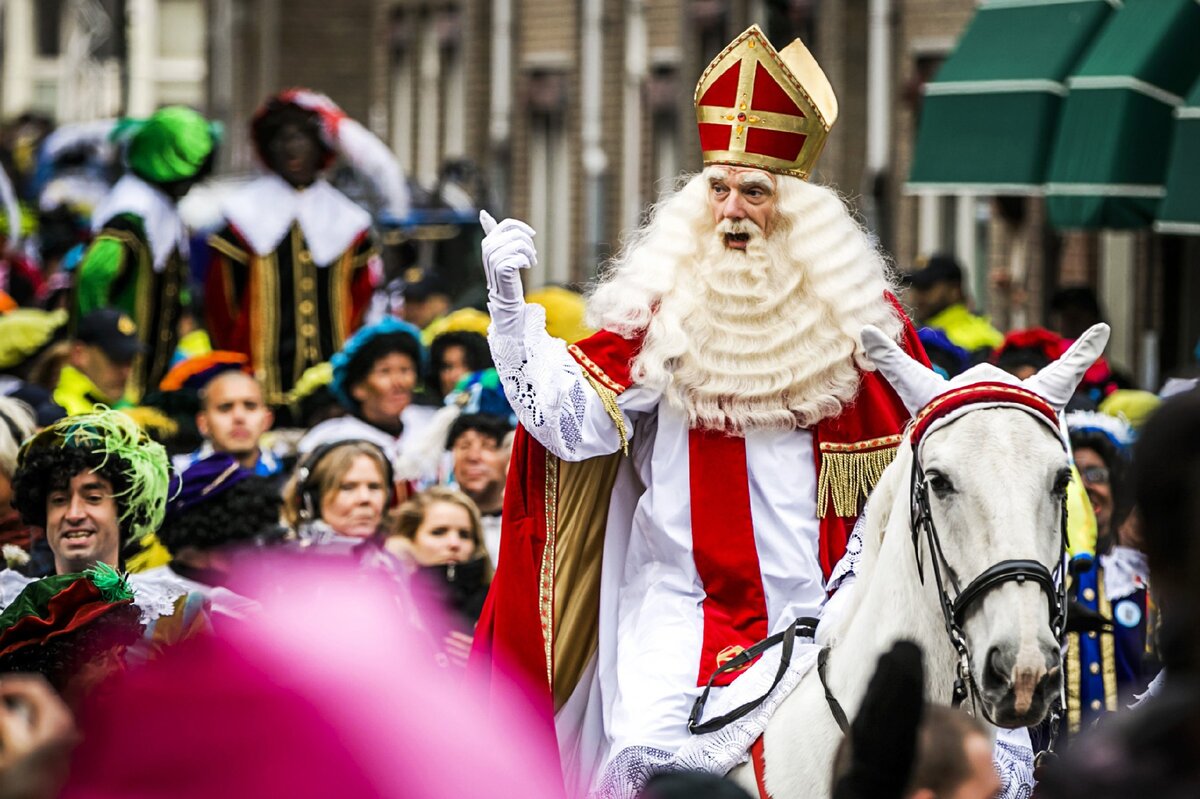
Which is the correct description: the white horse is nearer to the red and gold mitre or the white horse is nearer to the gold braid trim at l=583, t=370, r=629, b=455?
the gold braid trim at l=583, t=370, r=629, b=455

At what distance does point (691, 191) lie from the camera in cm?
542

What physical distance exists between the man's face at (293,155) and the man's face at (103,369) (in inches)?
81.3

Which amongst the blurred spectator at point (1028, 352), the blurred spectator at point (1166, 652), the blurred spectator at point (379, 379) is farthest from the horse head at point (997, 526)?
the blurred spectator at point (379, 379)

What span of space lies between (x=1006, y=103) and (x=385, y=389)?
3.97m

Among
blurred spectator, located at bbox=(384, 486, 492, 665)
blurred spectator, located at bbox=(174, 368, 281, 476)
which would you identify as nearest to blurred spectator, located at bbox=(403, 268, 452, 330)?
blurred spectator, located at bbox=(174, 368, 281, 476)


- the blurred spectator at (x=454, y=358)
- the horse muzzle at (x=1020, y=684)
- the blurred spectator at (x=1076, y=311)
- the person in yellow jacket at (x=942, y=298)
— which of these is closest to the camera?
the horse muzzle at (x=1020, y=684)

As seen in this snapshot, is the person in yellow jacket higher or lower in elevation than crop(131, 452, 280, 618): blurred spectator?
higher

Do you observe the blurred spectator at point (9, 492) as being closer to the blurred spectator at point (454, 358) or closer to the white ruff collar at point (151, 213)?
the blurred spectator at point (454, 358)

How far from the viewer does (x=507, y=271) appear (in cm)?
492

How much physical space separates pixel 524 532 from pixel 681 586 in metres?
0.41

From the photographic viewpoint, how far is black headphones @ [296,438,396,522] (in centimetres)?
757

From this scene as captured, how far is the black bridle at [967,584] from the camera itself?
391 centimetres

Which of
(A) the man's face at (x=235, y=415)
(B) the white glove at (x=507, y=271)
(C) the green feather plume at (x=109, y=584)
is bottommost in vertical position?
(A) the man's face at (x=235, y=415)

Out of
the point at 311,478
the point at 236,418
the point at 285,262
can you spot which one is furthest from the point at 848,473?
the point at 285,262
